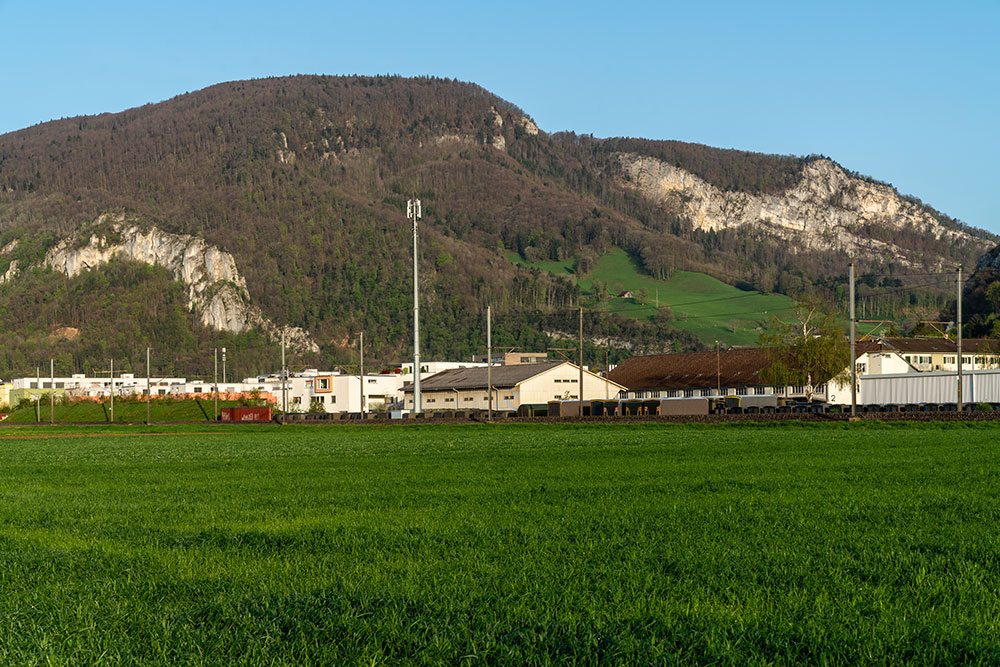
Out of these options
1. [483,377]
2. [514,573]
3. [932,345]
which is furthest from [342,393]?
[514,573]

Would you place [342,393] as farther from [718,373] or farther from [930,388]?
[930,388]

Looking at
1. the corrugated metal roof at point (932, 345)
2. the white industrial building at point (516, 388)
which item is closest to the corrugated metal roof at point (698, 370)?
the white industrial building at point (516, 388)

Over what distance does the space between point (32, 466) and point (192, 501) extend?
671 inches

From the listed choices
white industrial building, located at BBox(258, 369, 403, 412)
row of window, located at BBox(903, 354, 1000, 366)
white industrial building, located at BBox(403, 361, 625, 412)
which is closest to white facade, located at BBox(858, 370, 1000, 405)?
white industrial building, located at BBox(403, 361, 625, 412)

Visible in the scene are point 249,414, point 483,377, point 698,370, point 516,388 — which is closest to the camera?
point 249,414

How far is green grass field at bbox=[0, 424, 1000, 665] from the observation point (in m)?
6.90

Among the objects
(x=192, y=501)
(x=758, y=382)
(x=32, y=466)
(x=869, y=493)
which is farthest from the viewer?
(x=758, y=382)

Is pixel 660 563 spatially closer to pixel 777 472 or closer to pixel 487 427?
pixel 777 472

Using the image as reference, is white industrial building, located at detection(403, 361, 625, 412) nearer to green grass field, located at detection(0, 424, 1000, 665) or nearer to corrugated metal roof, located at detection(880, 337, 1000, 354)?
corrugated metal roof, located at detection(880, 337, 1000, 354)

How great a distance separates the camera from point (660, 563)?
9758 mm

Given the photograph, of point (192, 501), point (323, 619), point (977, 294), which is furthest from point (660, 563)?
point (977, 294)

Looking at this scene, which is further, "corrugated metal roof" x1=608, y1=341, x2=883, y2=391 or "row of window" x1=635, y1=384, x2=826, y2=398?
"corrugated metal roof" x1=608, y1=341, x2=883, y2=391

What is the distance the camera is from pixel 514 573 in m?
9.40

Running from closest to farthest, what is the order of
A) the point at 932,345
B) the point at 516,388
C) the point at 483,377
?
the point at 516,388
the point at 483,377
the point at 932,345
